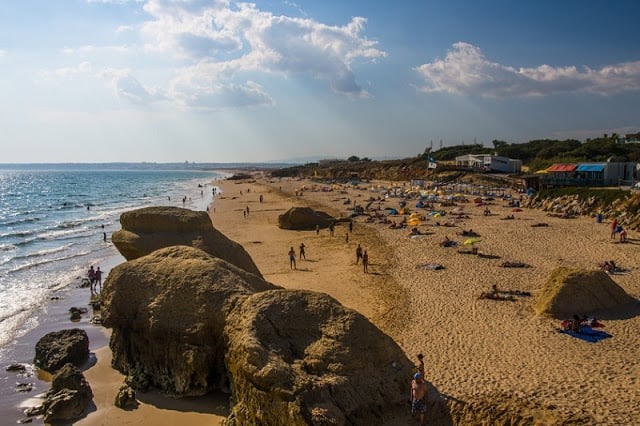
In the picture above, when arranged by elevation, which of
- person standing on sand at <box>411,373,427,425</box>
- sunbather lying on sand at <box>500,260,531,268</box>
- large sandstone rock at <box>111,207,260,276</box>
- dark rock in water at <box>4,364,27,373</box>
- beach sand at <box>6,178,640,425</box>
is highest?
large sandstone rock at <box>111,207,260,276</box>

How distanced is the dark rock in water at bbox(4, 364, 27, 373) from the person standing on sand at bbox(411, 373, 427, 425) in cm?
1153

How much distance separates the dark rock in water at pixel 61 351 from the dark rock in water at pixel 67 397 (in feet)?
5.75

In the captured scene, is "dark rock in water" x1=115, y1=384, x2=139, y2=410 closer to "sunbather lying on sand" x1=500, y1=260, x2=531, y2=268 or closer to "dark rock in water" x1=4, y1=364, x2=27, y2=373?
"dark rock in water" x1=4, y1=364, x2=27, y2=373

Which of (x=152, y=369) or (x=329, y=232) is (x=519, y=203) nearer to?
(x=329, y=232)

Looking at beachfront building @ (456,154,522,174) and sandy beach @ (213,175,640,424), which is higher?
beachfront building @ (456,154,522,174)

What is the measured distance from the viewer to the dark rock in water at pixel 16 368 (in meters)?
14.1

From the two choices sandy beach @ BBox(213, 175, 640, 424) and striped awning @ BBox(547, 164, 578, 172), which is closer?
sandy beach @ BBox(213, 175, 640, 424)

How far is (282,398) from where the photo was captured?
8.76 metres

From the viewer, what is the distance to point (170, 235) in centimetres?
1739

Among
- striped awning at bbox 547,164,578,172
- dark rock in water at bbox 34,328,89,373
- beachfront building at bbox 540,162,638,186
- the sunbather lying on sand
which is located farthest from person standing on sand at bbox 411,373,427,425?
striped awning at bbox 547,164,578,172

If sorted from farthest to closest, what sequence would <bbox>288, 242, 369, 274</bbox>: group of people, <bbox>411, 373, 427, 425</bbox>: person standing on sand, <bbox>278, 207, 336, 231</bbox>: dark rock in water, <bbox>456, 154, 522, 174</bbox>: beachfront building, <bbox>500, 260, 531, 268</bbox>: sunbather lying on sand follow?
<bbox>456, 154, 522, 174</bbox>: beachfront building, <bbox>278, 207, 336, 231</bbox>: dark rock in water, <bbox>288, 242, 369, 274</bbox>: group of people, <bbox>500, 260, 531, 268</bbox>: sunbather lying on sand, <bbox>411, 373, 427, 425</bbox>: person standing on sand

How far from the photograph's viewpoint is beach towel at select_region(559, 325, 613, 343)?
1411cm

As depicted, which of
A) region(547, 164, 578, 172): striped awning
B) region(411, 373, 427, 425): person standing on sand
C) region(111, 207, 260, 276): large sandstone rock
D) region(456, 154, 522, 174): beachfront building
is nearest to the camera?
region(411, 373, 427, 425): person standing on sand

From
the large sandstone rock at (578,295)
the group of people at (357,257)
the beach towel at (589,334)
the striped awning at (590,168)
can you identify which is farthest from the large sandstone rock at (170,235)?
the striped awning at (590,168)
